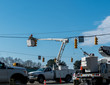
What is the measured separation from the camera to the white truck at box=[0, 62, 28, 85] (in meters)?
15.0

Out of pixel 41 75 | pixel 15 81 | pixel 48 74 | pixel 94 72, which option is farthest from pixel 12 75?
pixel 48 74

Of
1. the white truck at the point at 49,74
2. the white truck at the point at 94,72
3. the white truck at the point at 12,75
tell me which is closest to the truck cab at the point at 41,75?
the white truck at the point at 49,74

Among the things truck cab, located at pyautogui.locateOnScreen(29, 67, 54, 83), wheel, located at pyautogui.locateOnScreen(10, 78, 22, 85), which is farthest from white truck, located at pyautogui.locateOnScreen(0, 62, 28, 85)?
truck cab, located at pyautogui.locateOnScreen(29, 67, 54, 83)

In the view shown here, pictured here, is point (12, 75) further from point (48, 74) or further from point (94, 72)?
point (48, 74)

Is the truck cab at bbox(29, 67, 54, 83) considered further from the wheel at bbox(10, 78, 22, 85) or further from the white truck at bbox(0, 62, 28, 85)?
the wheel at bbox(10, 78, 22, 85)

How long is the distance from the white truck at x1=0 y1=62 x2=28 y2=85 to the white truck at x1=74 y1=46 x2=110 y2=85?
3847 mm

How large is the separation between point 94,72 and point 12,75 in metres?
5.71

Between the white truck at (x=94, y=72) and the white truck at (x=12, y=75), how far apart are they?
3.85 m

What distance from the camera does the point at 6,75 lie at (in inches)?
595

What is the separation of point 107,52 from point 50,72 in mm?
10869

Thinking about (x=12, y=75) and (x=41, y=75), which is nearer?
(x=12, y=75)

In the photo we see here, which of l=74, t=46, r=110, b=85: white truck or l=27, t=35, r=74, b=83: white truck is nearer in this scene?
l=74, t=46, r=110, b=85: white truck

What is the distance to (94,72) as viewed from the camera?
48.1ft

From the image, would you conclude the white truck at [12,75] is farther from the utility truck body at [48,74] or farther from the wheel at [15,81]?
the utility truck body at [48,74]
